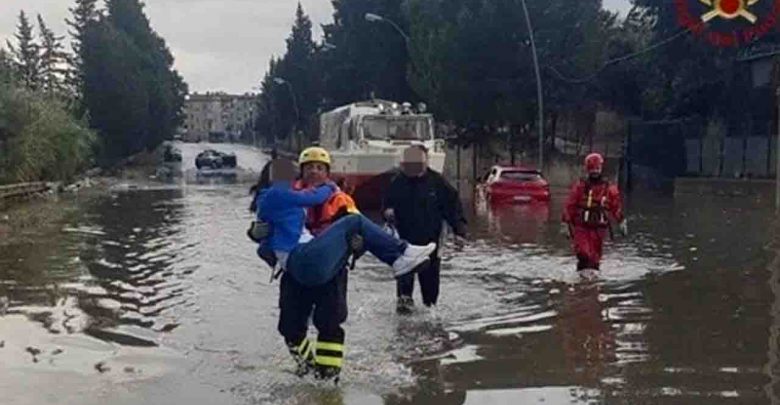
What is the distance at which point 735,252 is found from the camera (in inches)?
680

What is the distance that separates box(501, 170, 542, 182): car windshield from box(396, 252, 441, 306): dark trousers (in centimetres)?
2014

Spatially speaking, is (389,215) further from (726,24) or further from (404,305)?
(726,24)

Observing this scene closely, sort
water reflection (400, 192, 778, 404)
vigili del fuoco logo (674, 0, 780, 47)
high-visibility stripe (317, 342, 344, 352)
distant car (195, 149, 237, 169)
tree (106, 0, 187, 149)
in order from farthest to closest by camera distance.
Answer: tree (106, 0, 187, 149)
distant car (195, 149, 237, 169)
vigili del fuoco logo (674, 0, 780, 47)
high-visibility stripe (317, 342, 344, 352)
water reflection (400, 192, 778, 404)

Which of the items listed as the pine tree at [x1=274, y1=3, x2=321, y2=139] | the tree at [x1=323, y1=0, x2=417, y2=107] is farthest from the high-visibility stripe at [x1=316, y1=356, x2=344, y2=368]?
the pine tree at [x1=274, y1=3, x2=321, y2=139]

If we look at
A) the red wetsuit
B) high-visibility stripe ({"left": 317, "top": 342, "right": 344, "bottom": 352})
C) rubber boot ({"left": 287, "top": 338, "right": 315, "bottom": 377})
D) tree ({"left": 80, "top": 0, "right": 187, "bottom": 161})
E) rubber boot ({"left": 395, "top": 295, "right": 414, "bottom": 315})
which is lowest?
rubber boot ({"left": 395, "top": 295, "right": 414, "bottom": 315})

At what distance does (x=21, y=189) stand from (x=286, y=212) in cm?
2646

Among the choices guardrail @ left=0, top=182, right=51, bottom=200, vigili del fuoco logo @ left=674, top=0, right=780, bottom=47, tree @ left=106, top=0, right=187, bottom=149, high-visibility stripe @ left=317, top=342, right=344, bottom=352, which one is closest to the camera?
high-visibility stripe @ left=317, top=342, right=344, bottom=352

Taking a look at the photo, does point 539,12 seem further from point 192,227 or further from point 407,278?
point 407,278

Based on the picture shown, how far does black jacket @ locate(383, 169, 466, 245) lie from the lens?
38.0 ft

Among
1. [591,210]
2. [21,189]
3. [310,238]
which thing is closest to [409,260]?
[310,238]

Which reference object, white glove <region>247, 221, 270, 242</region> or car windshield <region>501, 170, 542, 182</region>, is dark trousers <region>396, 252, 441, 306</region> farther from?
car windshield <region>501, 170, 542, 182</region>

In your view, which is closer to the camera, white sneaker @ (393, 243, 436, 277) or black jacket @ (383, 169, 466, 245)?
white sneaker @ (393, 243, 436, 277)

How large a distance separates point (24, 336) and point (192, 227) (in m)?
13.8

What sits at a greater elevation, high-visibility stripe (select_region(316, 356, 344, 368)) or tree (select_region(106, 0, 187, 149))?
tree (select_region(106, 0, 187, 149))
